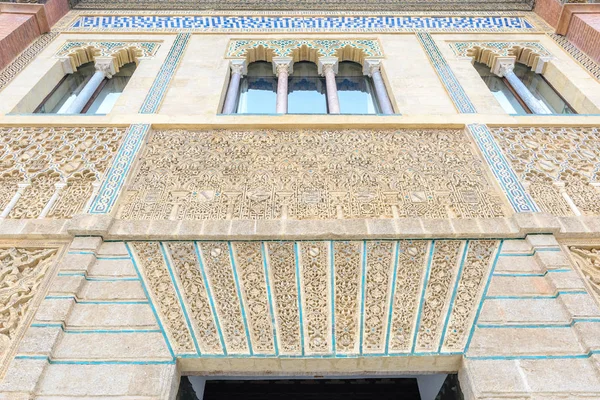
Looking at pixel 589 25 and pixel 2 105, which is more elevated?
pixel 589 25

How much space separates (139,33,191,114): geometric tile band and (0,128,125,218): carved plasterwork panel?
39cm

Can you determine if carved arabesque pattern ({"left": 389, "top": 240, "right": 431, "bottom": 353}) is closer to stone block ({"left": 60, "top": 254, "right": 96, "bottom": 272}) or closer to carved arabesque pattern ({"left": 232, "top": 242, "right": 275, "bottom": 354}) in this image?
carved arabesque pattern ({"left": 232, "top": 242, "right": 275, "bottom": 354})

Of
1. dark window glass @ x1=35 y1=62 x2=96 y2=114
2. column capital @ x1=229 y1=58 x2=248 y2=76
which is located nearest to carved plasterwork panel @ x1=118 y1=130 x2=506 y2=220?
column capital @ x1=229 y1=58 x2=248 y2=76

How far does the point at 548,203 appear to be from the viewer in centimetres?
277

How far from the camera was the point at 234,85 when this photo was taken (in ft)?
14.0

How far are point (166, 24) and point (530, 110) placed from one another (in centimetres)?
399

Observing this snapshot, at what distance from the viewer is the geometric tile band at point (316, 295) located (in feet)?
6.62

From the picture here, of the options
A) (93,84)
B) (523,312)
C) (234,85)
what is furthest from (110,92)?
(523,312)

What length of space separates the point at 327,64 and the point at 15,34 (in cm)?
316

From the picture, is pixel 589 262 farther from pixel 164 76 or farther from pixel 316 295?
pixel 164 76

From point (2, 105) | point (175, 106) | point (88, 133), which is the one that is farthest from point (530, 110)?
point (2, 105)

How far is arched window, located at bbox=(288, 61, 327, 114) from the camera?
13.8 feet

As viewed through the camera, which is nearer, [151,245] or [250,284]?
[250,284]

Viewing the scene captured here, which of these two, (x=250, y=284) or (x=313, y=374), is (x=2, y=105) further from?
(x=313, y=374)
